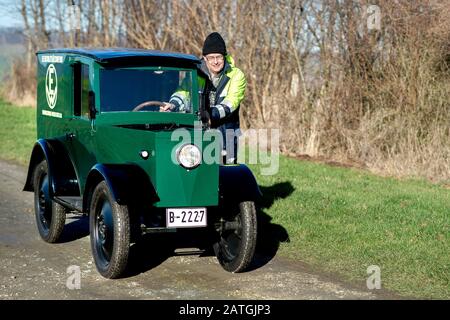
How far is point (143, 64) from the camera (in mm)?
7273

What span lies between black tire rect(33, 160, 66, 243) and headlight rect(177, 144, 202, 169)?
210 cm

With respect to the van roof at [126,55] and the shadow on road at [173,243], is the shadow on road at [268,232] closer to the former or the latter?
the shadow on road at [173,243]

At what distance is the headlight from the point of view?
6344 mm

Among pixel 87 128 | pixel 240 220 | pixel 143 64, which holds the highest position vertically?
pixel 143 64

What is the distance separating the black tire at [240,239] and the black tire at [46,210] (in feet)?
5.94

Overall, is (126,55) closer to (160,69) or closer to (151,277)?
(160,69)

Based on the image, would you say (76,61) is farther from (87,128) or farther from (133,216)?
(133,216)

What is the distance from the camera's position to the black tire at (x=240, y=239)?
22.3ft

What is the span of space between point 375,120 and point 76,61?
7.31 meters

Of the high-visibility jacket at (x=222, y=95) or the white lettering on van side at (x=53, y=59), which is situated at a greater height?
the white lettering on van side at (x=53, y=59)

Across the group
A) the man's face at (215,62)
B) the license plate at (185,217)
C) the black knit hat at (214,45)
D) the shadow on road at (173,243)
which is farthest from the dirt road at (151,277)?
the black knit hat at (214,45)

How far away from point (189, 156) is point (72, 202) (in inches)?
66.0

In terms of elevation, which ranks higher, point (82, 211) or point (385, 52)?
point (385, 52)

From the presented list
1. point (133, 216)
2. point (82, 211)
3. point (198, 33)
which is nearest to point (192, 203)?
point (133, 216)
